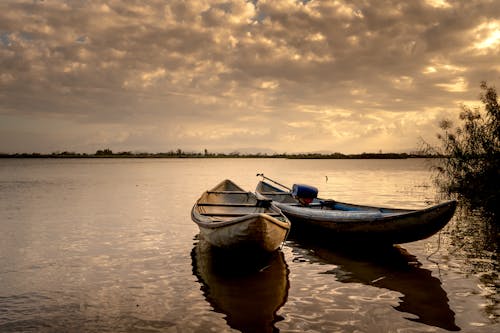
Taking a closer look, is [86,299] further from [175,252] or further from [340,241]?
[340,241]

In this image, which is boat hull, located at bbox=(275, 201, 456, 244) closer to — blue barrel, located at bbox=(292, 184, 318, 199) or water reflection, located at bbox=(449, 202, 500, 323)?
water reflection, located at bbox=(449, 202, 500, 323)

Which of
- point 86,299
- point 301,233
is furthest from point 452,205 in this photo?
point 86,299

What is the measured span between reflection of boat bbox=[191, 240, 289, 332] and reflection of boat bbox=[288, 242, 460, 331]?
156 cm

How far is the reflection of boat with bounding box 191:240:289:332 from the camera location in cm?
783

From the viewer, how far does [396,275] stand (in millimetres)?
10680

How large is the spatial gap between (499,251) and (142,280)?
37.4 ft

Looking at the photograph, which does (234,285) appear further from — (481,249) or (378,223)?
(481,249)

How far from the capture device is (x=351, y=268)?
11477mm

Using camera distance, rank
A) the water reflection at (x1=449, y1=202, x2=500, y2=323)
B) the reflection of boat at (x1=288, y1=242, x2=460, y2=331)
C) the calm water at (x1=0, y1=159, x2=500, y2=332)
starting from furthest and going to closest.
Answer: the water reflection at (x1=449, y1=202, x2=500, y2=323) < the reflection of boat at (x1=288, y1=242, x2=460, y2=331) < the calm water at (x1=0, y1=159, x2=500, y2=332)

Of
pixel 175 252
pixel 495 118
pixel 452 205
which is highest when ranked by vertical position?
pixel 495 118

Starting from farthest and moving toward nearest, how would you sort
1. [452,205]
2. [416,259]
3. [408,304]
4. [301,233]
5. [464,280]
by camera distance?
[301,233], [416,259], [452,205], [464,280], [408,304]

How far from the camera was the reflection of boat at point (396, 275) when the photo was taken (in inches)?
318

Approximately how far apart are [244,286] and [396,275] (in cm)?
423

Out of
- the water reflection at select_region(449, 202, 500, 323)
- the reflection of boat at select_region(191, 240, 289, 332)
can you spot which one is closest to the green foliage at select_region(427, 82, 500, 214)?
the water reflection at select_region(449, 202, 500, 323)
